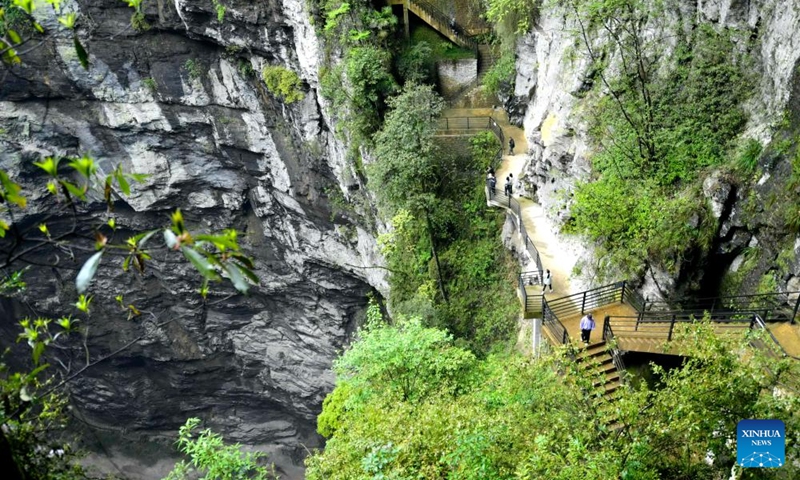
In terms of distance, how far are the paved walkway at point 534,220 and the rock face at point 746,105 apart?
24.8 inches

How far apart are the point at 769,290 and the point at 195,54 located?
2966cm

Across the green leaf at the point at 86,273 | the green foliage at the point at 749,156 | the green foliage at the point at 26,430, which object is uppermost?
the green foliage at the point at 749,156

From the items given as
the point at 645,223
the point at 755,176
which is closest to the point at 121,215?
the point at 645,223

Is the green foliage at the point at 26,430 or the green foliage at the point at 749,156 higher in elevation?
the green foliage at the point at 749,156

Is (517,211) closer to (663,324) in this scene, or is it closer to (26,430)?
(663,324)

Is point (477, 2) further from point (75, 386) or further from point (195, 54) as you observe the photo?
point (75, 386)

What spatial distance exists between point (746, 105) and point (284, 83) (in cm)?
2093

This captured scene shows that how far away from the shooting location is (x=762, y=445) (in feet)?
22.5

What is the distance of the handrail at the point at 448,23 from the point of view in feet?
85.3

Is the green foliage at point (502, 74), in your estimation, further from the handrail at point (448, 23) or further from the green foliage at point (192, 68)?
the green foliage at point (192, 68)

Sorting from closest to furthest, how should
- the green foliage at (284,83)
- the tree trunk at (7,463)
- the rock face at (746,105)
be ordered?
the tree trunk at (7,463) → the rock face at (746,105) → the green foliage at (284,83)

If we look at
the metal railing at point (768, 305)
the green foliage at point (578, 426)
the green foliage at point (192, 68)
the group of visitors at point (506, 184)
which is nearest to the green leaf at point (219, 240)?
the green foliage at point (578, 426)

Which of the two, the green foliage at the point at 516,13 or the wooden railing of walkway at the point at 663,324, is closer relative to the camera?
the wooden railing of walkway at the point at 663,324

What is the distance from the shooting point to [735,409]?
721cm
